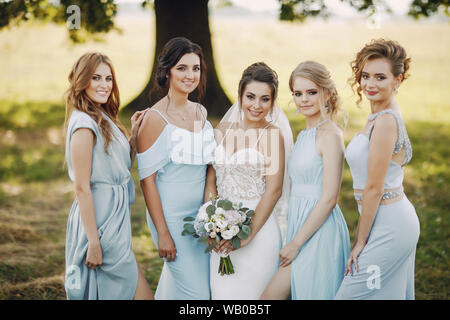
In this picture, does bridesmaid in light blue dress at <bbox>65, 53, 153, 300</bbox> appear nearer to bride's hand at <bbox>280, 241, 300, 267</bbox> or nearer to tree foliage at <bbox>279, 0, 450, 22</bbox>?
bride's hand at <bbox>280, 241, 300, 267</bbox>

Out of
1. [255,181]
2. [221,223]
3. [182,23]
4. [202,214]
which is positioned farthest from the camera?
[182,23]

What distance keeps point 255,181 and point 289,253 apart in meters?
0.63

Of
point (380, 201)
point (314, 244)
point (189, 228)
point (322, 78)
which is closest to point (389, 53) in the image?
point (322, 78)

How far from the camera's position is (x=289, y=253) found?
3.41 m

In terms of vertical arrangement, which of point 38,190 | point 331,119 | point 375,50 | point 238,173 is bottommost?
point 38,190

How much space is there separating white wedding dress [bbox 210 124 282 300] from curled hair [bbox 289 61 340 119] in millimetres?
659

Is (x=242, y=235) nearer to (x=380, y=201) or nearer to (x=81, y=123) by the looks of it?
(x=380, y=201)

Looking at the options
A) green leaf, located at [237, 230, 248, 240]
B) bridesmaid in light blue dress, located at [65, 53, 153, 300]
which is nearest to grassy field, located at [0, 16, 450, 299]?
bridesmaid in light blue dress, located at [65, 53, 153, 300]

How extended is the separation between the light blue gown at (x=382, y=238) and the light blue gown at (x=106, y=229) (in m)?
1.67

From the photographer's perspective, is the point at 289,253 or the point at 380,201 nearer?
the point at 380,201
